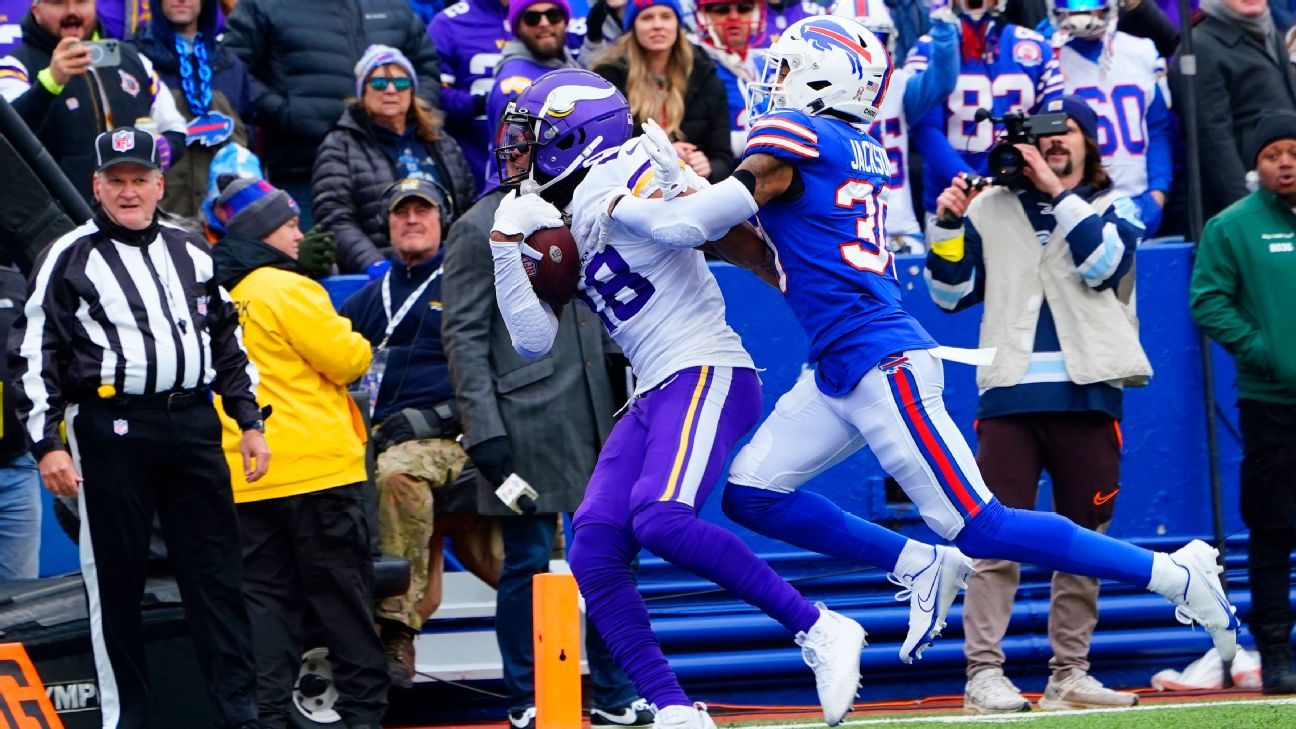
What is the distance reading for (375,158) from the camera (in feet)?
27.3

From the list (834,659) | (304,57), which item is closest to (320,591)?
(834,659)

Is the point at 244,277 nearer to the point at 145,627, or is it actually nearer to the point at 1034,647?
the point at 145,627

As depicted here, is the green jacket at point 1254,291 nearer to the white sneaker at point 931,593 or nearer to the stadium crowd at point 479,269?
the stadium crowd at point 479,269

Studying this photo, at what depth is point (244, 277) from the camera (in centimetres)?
679

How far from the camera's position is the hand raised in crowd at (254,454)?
247 inches

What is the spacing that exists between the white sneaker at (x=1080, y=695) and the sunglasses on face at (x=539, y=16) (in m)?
3.53

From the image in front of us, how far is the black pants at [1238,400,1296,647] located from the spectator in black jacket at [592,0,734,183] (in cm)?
247

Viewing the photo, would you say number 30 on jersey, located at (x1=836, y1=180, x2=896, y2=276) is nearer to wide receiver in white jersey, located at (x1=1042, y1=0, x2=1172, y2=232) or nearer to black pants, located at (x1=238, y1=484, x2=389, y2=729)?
black pants, located at (x1=238, y1=484, x2=389, y2=729)

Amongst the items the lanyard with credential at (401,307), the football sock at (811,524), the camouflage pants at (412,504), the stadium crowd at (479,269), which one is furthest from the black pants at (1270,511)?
the lanyard with credential at (401,307)

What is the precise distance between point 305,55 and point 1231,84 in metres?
4.27

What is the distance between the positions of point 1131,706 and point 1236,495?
76.7 inches

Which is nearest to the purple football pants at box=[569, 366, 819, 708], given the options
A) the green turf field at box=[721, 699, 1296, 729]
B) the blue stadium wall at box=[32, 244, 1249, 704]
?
the green turf field at box=[721, 699, 1296, 729]

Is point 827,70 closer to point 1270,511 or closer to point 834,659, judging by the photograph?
point 834,659

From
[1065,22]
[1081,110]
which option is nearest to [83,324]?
[1081,110]
